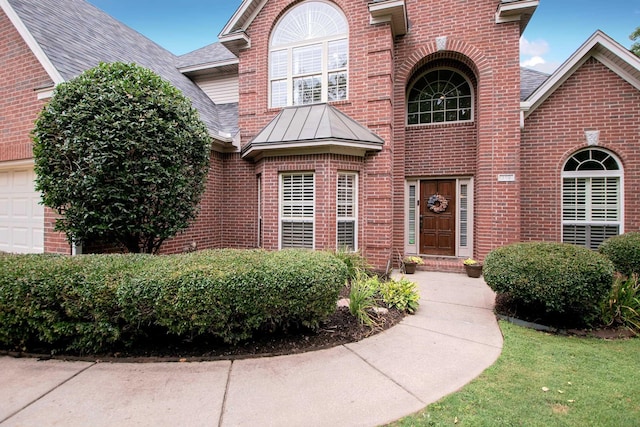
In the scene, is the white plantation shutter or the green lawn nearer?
the green lawn

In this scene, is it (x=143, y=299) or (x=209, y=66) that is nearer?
(x=143, y=299)

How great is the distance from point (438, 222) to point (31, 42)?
10394 mm

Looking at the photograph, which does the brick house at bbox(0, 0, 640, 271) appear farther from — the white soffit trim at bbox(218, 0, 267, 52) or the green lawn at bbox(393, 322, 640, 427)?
the green lawn at bbox(393, 322, 640, 427)

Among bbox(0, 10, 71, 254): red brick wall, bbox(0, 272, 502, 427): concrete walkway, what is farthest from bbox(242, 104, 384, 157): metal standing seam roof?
bbox(0, 272, 502, 427): concrete walkway

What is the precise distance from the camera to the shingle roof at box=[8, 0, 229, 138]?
21.3ft

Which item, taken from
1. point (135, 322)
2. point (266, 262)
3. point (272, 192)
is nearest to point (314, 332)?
point (266, 262)

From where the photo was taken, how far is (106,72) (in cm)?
539

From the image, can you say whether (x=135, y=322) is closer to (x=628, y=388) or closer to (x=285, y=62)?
(x=628, y=388)

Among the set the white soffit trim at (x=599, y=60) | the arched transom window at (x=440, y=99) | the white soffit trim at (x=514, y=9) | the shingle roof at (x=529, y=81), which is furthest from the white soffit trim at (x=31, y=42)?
the shingle roof at (x=529, y=81)

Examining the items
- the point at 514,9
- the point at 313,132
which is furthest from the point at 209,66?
the point at 514,9

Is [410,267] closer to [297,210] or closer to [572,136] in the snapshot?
[297,210]

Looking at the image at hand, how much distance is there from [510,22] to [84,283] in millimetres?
10264

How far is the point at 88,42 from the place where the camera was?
25.5ft

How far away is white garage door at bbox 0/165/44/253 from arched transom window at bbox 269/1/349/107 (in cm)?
604
